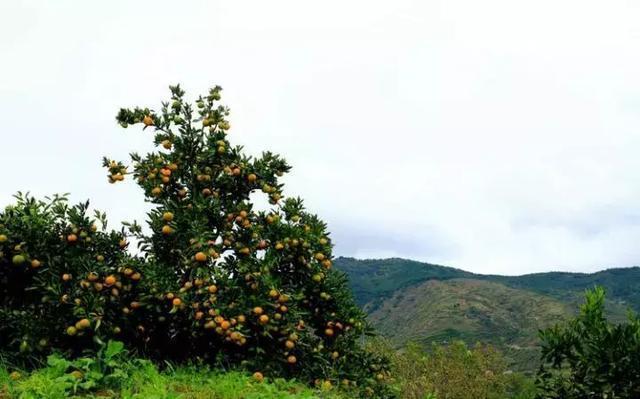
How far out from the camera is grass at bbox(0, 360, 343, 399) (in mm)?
8969

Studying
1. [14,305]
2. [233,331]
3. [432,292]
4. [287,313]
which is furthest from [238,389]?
[432,292]

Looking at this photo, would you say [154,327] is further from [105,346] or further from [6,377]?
[6,377]

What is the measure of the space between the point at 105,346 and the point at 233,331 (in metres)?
1.96

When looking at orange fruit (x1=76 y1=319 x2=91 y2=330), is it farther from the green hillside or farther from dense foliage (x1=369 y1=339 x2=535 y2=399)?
the green hillside

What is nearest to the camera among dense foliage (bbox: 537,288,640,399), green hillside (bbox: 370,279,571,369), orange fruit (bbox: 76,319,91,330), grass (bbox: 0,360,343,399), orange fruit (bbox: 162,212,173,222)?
grass (bbox: 0,360,343,399)

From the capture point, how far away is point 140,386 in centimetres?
934

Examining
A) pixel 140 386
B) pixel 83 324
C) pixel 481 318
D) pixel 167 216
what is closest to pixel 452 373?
pixel 167 216

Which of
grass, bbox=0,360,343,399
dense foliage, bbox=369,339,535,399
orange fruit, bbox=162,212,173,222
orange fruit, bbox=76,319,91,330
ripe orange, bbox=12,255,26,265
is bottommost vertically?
dense foliage, bbox=369,339,535,399

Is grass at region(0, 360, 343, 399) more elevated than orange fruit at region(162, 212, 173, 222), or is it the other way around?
orange fruit at region(162, 212, 173, 222)

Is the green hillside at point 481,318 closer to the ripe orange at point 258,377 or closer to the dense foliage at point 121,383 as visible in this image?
the ripe orange at point 258,377

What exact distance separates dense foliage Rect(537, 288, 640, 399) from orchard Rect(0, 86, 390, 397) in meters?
3.28

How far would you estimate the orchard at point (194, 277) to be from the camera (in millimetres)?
11055

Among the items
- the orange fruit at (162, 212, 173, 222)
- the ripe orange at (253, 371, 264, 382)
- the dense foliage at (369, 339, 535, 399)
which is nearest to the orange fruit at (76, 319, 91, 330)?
the orange fruit at (162, 212, 173, 222)

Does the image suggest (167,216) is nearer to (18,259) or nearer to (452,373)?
(18,259)
